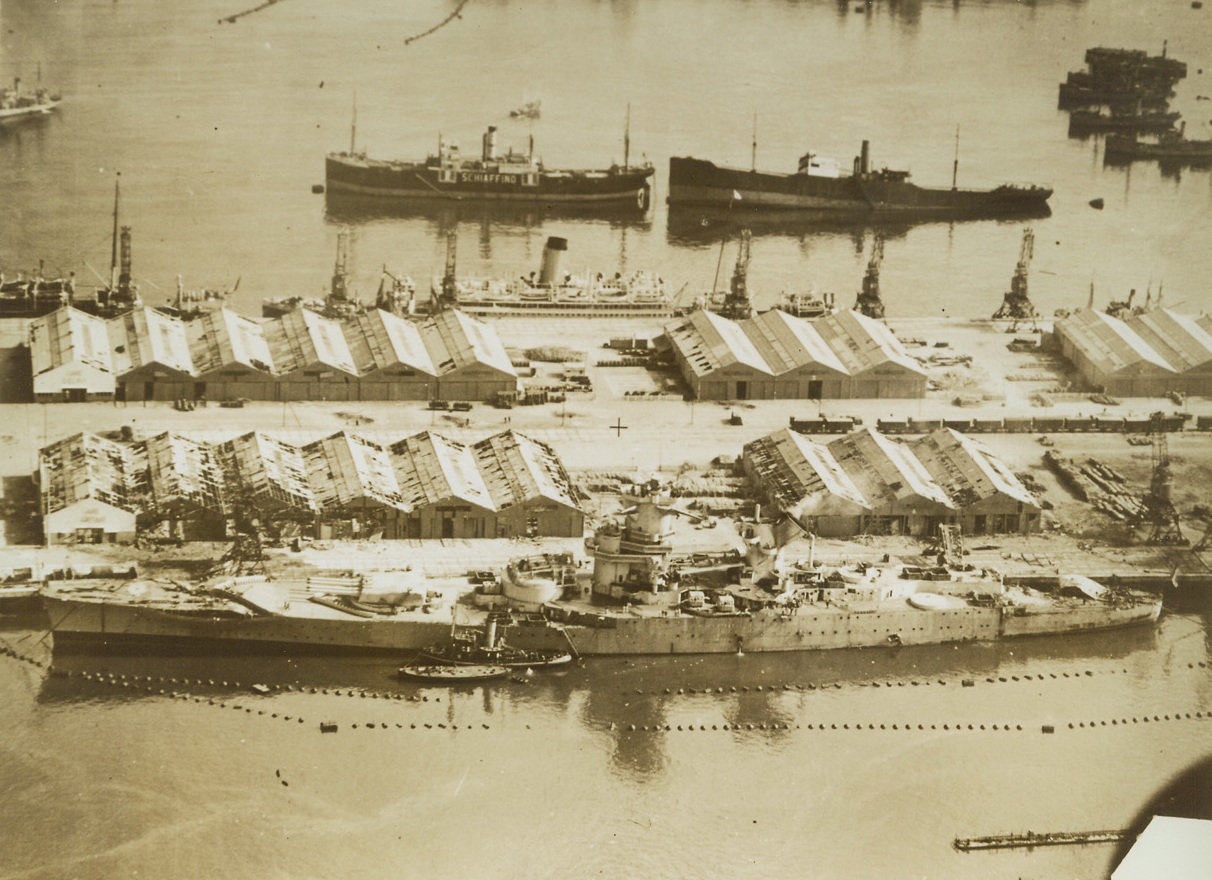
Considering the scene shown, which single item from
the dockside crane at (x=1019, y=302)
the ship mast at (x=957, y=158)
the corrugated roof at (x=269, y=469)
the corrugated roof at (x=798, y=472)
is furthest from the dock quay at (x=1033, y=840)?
the ship mast at (x=957, y=158)

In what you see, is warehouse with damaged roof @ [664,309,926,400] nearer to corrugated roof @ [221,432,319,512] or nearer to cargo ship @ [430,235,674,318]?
cargo ship @ [430,235,674,318]

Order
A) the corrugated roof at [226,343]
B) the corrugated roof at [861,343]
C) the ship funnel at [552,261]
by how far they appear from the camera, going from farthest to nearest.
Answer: the ship funnel at [552,261] → the corrugated roof at [861,343] → the corrugated roof at [226,343]

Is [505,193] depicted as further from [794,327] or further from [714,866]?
[714,866]

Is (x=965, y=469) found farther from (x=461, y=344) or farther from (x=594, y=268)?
(x=594, y=268)

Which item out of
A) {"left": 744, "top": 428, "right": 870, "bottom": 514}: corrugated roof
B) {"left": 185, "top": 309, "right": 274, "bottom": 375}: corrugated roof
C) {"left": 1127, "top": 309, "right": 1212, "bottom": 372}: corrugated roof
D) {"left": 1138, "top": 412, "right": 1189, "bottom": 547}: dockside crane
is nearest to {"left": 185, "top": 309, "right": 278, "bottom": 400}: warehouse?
{"left": 185, "top": 309, "right": 274, "bottom": 375}: corrugated roof

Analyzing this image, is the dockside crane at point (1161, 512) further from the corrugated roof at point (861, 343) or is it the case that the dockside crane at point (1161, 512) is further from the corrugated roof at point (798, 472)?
the corrugated roof at point (861, 343)
